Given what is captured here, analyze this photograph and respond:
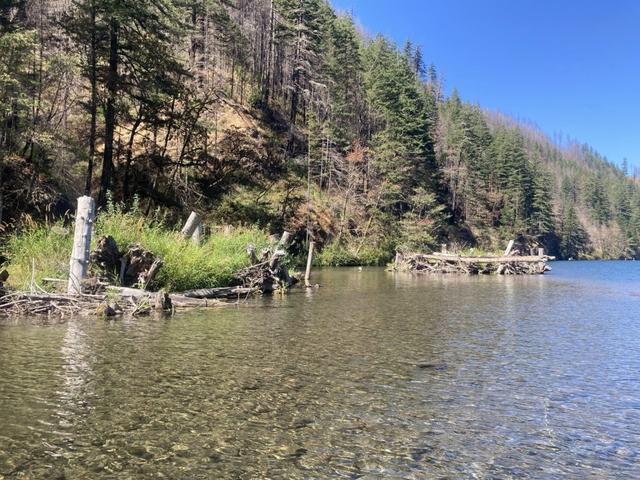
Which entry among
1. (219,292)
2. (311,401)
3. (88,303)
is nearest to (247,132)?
(219,292)

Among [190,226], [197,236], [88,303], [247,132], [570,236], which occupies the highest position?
[247,132]

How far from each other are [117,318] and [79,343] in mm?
2940

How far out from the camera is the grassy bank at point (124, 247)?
13.4 meters

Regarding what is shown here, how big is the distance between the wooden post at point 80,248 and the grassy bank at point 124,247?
79cm

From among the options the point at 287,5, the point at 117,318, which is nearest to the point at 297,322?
the point at 117,318

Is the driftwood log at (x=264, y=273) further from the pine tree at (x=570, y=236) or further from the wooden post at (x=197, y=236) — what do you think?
the pine tree at (x=570, y=236)

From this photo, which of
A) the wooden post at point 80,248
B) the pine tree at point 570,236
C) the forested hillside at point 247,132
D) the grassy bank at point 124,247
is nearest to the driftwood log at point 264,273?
the grassy bank at point 124,247

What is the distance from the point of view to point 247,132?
167ft

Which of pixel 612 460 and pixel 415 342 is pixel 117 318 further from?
pixel 612 460

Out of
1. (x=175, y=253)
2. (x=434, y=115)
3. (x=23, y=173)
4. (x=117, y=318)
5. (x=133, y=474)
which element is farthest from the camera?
(x=434, y=115)

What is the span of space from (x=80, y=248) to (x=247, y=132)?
40106 millimetres

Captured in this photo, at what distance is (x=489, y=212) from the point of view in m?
82.2

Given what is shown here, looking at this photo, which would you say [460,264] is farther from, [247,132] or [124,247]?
[124,247]

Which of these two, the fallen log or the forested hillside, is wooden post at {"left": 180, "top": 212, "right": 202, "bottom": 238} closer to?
the fallen log
